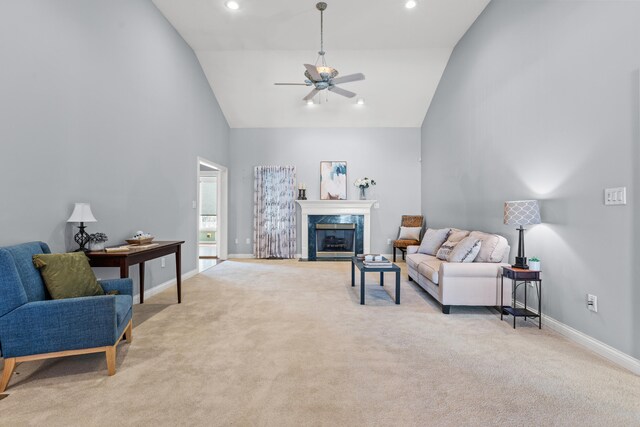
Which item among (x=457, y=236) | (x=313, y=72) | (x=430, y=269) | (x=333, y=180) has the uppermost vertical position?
(x=313, y=72)

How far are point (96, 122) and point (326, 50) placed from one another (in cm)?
391

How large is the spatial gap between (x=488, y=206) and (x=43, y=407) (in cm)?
482

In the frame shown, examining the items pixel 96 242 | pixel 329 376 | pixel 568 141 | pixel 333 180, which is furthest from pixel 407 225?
pixel 96 242

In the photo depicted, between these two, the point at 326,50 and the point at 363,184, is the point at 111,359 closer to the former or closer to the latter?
the point at 326,50

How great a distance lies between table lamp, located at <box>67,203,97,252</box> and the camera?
8.73 feet

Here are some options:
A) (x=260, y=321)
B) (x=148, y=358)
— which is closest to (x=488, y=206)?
(x=260, y=321)

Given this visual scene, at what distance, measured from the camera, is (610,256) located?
2316mm

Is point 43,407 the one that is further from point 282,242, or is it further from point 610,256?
point 282,242

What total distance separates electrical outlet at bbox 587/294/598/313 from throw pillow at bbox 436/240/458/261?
5.33 feet

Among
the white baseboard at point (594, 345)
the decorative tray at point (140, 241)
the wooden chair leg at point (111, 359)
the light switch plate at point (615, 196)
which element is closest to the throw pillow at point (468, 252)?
the white baseboard at point (594, 345)

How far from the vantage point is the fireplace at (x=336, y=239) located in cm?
707

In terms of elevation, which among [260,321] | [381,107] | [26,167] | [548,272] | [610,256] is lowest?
[260,321]

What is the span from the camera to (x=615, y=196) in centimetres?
225

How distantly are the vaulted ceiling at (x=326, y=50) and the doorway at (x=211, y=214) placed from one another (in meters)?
1.47
